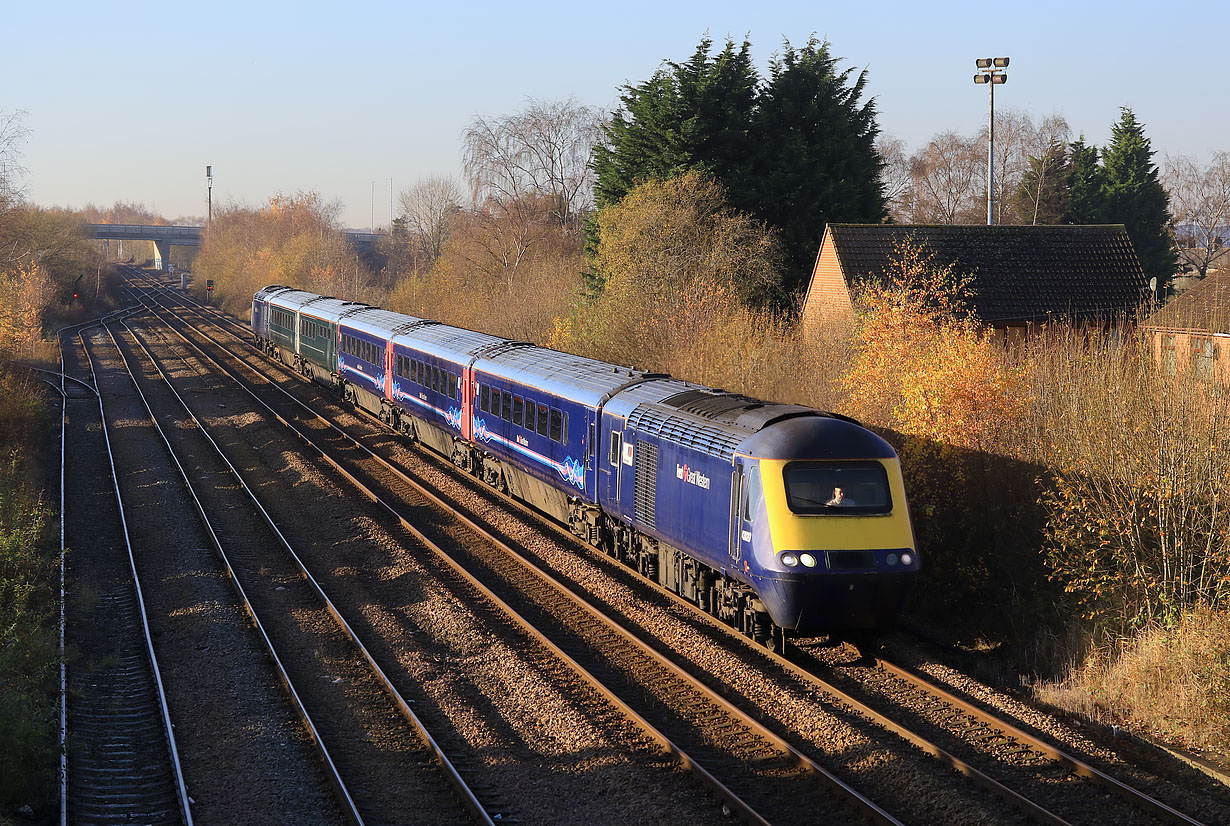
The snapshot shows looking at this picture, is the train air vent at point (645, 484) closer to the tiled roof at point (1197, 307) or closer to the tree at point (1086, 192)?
the tiled roof at point (1197, 307)

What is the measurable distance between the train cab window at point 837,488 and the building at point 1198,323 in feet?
20.1

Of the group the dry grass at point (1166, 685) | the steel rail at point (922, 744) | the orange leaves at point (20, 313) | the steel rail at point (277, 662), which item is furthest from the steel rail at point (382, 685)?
the orange leaves at point (20, 313)

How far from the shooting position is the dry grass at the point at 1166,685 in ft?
32.9

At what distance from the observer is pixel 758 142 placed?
36.2 metres

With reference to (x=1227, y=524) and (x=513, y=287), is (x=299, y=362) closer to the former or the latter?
(x=513, y=287)

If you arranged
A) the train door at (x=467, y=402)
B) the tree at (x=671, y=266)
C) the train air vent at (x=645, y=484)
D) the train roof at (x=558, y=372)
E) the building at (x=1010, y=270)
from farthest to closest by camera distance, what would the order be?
the building at (x=1010, y=270)
the tree at (x=671, y=266)
the train door at (x=467, y=402)
the train roof at (x=558, y=372)
the train air vent at (x=645, y=484)

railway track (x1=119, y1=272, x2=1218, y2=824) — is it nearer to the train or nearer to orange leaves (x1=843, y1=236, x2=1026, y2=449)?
the train

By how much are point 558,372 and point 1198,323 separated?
13.3 m

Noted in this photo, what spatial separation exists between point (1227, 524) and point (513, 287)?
1329 inches

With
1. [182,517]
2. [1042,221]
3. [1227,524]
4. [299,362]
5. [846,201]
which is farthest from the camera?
[1042,221]

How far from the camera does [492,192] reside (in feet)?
181

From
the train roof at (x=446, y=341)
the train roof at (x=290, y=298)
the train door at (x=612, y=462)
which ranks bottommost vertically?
the train door at (x=612, y=462)

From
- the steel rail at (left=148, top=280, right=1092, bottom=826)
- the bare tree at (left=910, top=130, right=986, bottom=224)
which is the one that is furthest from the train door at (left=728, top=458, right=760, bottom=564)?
the bare tree at (left=910, top=130, right=986, bottom=224)

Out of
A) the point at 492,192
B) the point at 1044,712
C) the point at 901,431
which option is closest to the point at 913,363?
the point at 901,431
